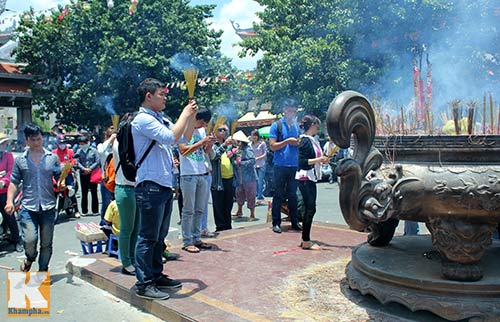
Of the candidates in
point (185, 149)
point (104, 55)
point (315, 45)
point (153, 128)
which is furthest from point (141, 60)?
point (153, 128)

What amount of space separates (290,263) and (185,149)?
166 centimetres

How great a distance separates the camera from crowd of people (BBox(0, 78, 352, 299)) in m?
3.65

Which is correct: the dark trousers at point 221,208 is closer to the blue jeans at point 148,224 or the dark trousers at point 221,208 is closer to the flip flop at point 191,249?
the flip flop at point 191,249

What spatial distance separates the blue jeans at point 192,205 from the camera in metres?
5.14

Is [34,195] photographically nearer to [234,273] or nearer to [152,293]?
[152,293]

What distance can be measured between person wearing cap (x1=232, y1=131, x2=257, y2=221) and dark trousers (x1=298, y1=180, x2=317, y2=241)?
3530mm

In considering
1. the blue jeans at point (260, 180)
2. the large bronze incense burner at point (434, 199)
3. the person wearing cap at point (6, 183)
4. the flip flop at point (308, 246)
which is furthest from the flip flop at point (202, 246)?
the blue jeans at point (260, 180)

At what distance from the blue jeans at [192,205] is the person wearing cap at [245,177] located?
11.8 feet

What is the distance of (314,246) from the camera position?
521 centimetres

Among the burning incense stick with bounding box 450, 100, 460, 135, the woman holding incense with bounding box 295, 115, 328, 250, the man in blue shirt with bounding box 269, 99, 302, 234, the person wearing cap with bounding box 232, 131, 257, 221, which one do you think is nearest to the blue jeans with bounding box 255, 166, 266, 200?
the person wearing cap with bounding box 232, 131, 257, 221

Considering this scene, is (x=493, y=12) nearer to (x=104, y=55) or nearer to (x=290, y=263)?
(x=290, y=263)

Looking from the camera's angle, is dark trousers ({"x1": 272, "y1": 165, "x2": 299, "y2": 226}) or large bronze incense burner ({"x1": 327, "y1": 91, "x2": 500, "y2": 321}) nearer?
large bronze incense burner ({"x1": 327, "y1": 91, "x2": 500, "y2": 321})

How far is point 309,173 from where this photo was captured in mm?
5395

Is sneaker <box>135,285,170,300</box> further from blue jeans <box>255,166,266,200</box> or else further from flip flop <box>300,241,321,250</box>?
blue jeans <box>255,166,266,200</box>
